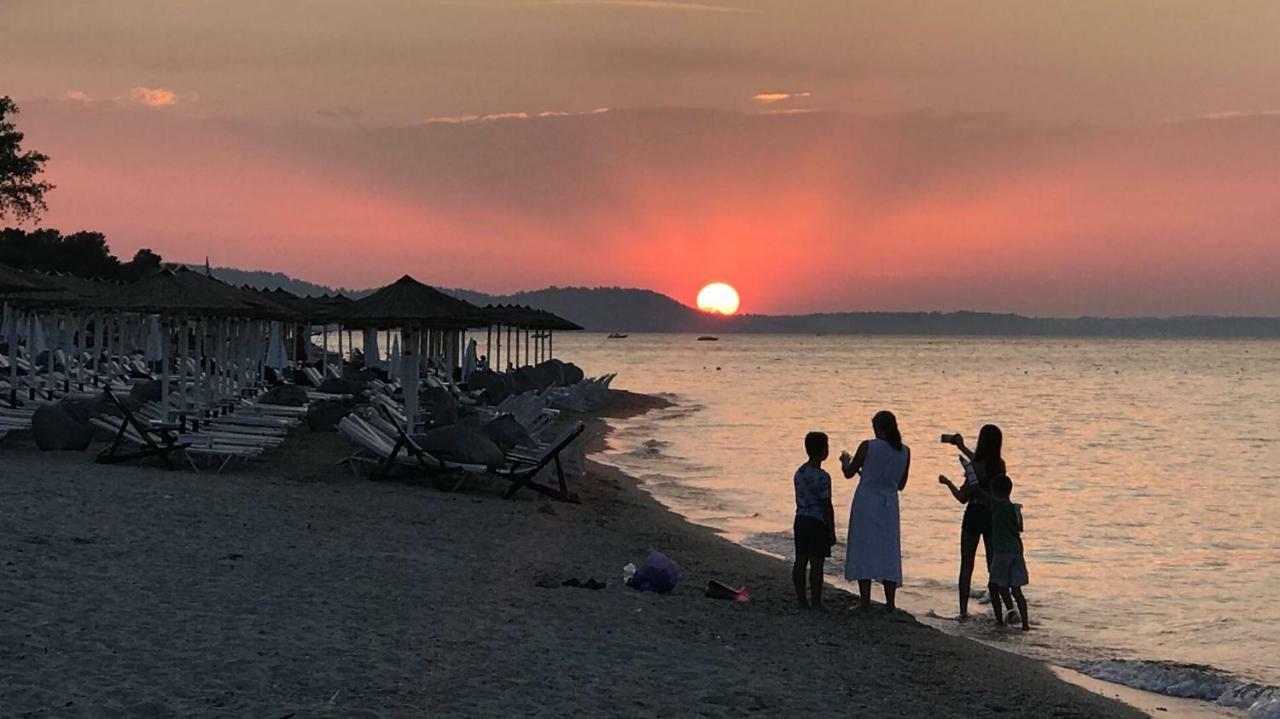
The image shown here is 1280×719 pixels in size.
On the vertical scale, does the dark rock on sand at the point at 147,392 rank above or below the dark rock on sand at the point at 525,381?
above

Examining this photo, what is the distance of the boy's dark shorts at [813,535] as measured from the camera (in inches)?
326

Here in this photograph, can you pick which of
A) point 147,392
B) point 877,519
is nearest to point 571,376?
point 147,392

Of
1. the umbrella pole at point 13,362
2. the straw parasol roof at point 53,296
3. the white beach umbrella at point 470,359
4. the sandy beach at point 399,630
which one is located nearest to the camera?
the sandy beach at point 399,630

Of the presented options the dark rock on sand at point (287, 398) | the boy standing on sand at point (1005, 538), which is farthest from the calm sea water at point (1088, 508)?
the dark rock on sand at point (287, 398)

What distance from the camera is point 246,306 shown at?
1551 cm

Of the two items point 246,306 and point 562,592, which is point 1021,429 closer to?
point 246,306

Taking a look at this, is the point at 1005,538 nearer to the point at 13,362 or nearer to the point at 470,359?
the point at 13,362

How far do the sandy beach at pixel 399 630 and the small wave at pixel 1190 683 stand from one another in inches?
29.8

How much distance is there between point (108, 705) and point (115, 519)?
16.0 feet

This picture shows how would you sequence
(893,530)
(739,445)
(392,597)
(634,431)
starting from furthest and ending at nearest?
(634,431)
(739,445)
(893,530)
(392,597)

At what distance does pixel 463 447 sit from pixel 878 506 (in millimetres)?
6800

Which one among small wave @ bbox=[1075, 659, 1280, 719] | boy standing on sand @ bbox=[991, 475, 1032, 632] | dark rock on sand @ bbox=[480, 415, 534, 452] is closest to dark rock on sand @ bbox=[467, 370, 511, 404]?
dark rock on sand @ bbox=[480, 415, 534, 452]

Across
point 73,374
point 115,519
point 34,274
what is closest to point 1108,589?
point 115,519

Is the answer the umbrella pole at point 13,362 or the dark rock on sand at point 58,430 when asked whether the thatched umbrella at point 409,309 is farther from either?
the umbrella pole at point 13,362
